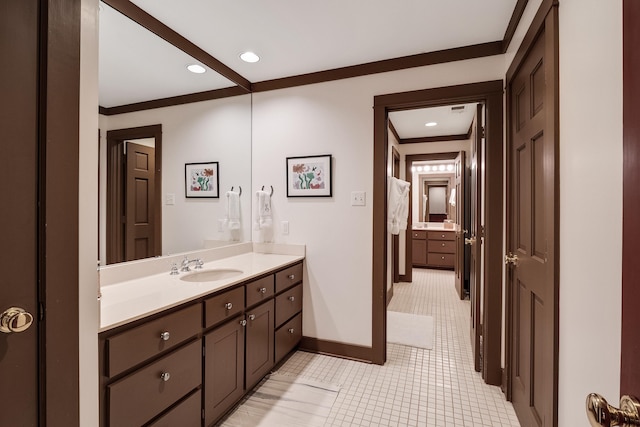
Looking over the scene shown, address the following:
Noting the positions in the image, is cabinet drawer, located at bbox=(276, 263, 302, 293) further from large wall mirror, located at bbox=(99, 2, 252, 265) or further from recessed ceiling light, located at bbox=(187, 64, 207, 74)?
recessed ceiling light, located at bbox=(187, 64, 207, 74)

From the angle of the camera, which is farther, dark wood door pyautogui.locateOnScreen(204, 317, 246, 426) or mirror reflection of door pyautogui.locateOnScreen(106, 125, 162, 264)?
mirror reflection of door pyautogui.locateOnScreen(106, 125, 162, 264)

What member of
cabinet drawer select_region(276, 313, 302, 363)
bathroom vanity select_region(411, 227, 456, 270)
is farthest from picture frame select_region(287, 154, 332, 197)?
bathroom vanity select_region(411, 227, 456, 270)

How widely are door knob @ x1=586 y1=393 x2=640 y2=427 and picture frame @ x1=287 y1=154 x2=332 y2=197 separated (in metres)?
2.09

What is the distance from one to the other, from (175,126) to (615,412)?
2.47 metres

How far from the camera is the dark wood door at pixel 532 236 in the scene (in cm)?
121

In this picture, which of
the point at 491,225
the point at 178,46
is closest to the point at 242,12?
the point at 178,46

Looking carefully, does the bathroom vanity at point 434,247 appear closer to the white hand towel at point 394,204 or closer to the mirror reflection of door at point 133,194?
the white hand towel at point 394,204

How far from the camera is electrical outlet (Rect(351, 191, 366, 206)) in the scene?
7.93 feet

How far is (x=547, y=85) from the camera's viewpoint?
4.01ft

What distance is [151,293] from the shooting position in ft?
4.86

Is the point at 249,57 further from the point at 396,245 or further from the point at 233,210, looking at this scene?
the point at 396,245

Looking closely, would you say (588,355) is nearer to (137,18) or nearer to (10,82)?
(10,82)

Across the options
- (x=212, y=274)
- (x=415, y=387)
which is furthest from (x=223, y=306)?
(x=415, y=387)

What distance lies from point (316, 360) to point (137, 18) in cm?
266
